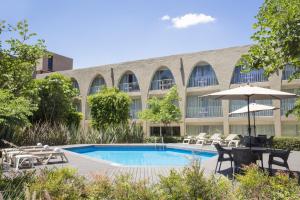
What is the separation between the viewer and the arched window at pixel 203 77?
92.1 ft

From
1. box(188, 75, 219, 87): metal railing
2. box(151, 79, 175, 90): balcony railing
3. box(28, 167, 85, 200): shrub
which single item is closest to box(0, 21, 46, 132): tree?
box(28, 167, 85, 200): shrub

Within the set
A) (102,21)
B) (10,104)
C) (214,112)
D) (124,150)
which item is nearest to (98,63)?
(214,112)

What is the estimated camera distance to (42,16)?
11180 millimetres

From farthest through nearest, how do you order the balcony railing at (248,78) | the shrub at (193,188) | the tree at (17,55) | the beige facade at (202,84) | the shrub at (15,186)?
the balcony railing at (248,78) → the beige facade at (202,84) → the tree at (17,55) → the shrub at (15,186) → the shrub at (193,188)

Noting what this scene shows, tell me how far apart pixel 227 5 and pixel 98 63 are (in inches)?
1012

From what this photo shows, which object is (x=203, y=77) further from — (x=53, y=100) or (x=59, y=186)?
(x=59, y=186)

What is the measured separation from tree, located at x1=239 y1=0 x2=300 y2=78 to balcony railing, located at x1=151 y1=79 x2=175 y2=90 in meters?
24.5

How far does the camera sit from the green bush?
676 inches

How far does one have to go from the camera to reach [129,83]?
3322cm

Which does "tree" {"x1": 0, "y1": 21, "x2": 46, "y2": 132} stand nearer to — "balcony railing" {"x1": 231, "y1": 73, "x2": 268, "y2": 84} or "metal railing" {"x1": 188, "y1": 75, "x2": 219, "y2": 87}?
"balcony railing" {"x1": 231, "y1": 73, "x2": 268, "y2": 84}

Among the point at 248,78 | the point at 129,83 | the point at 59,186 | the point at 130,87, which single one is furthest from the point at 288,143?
the point at 129,83

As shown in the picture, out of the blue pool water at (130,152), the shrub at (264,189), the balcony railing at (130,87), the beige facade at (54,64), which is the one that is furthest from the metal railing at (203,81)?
the beige facade at (54,64)

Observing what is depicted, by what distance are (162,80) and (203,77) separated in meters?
4.65

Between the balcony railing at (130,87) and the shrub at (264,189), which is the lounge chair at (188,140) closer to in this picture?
the balcony railing at (130,87)
